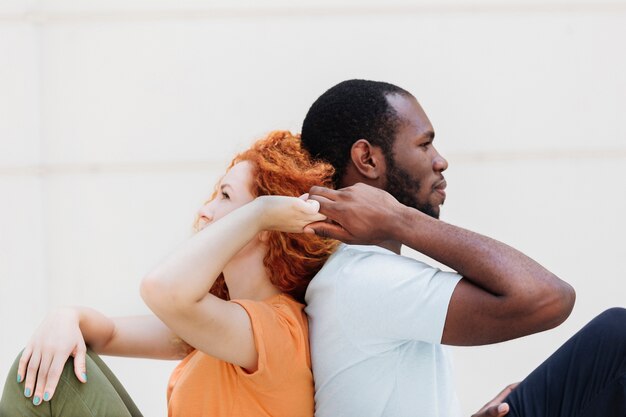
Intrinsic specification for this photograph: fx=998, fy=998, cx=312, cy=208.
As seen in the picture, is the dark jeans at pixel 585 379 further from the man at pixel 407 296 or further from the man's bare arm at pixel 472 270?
the man's bare arm at pixel 472 270

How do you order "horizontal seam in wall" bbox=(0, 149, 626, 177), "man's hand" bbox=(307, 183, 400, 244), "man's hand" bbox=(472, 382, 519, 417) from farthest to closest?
"horizontal seam in wall" bbox=(0, 149, 626, 177) → "man's hand" bbox=(472, 382, 519, 417) → "man's hand" bbox=(307, 183, 400, 244)

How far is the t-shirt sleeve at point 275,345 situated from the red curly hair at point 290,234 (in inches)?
4.0

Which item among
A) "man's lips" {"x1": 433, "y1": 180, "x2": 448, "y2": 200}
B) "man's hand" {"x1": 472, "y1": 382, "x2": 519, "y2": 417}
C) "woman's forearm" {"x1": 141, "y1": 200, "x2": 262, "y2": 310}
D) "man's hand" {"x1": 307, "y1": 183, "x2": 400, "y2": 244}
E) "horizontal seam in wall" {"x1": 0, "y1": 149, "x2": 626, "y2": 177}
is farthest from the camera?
"horizontal seam in wall" {"x1": 0, "y1": 149, "x2": 626, "y2": 177}

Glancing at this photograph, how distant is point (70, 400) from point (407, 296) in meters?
0.75

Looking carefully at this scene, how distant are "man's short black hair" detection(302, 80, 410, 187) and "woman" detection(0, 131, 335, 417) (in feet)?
0.18

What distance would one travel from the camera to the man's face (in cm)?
237

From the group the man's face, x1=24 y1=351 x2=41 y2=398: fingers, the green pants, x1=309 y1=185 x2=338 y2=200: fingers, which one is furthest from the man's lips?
x1=24 y1=351 x2=41 y2=398: fingers

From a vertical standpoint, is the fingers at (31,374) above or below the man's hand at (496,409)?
above

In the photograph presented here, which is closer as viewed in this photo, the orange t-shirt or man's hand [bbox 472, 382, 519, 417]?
the orange t-shirt

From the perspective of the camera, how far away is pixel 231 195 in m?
2.33

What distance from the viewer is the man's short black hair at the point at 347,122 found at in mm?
2396

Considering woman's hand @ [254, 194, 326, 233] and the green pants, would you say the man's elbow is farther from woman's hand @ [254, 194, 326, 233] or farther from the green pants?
the green pants

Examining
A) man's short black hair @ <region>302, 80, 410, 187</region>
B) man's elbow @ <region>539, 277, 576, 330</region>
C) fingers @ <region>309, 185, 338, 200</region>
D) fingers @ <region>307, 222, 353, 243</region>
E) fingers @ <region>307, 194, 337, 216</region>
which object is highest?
man's short black hair @ <region>302, 80, 410, 187</region>

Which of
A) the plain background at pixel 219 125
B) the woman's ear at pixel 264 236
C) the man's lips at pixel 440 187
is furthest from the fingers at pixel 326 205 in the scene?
the plain background at pixel 219 125
